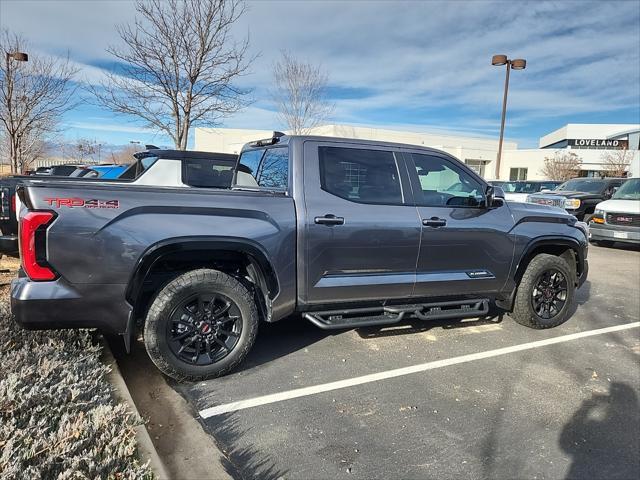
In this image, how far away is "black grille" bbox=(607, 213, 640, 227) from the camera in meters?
11.4

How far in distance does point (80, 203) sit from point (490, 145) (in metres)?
62.9

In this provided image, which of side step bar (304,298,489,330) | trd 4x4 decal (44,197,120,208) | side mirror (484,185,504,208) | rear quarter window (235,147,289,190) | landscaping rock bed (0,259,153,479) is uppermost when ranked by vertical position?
rear quarter window (235,147,289,190)

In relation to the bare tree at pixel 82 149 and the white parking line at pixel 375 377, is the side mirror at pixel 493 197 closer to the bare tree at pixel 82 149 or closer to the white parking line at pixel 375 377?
the white parking line at pixel 375 377

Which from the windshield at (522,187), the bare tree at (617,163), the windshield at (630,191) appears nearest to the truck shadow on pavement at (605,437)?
the windshield at (630,191)

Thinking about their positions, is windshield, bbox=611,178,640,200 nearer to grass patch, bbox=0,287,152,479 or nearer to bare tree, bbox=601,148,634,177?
grass patch, bbox=0,287,152,479

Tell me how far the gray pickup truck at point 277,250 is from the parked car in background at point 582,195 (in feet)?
31.1

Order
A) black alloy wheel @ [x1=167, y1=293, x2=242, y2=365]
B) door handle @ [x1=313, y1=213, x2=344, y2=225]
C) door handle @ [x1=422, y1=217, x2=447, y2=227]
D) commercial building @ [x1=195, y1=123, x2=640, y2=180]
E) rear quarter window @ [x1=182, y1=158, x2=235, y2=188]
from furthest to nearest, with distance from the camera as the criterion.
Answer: commercial building @ [x1=195, y1=123, x2=640, y2=180] → rear quarter window @ [x1=182, y1=158, x2=235, y2=188] → door handle @ [x1=422, y1=217, x2=447, y2=227] → door handle @ [x1=313, y1=213, x2=344, y2=225] → black alloy wheel @ [x1=167, y1=293, x2=242, y2=365]

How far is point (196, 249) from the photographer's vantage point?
3.56m

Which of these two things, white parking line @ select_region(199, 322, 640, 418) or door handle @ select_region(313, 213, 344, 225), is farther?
door handle @ select_region(313, 213, 344, 225)

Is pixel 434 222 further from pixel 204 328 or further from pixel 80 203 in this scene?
pixel 80 203

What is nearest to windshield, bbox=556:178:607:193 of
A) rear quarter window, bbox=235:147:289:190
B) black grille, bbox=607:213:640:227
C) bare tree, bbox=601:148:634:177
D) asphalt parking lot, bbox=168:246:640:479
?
black grille, bbox=607:213:640:227

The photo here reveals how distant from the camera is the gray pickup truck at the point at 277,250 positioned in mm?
3195

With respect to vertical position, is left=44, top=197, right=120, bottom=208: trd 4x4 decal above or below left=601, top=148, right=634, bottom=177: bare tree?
below

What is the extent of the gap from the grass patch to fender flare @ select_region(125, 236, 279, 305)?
629 mm
